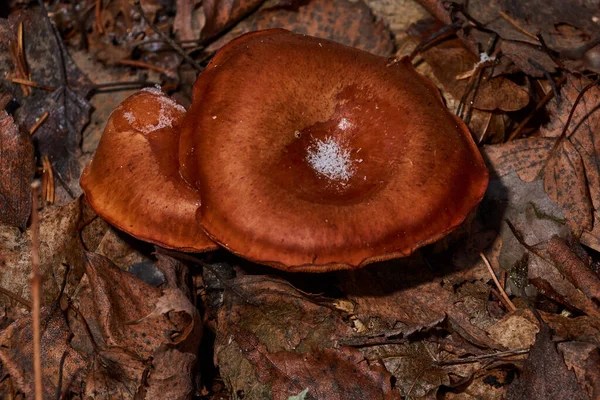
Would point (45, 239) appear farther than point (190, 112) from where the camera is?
Yes

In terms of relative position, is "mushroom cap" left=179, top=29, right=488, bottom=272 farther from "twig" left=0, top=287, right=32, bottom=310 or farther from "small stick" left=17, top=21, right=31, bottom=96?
"small stick" left=17, top=21, right=31, bottom=96

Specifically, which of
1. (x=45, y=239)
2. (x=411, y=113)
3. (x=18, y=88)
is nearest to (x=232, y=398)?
(x=45, y=239)

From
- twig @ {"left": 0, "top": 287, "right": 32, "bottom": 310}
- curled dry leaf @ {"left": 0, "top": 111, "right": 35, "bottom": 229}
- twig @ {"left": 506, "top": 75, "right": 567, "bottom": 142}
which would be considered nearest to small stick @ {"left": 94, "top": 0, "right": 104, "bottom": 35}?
curled dry leaf @ {"left": 0, "top": 111, "right": 35, "bottom": 229}

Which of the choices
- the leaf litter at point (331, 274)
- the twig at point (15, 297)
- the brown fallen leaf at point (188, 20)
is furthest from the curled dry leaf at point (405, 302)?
the brown fallen leaf at point (188, 20)

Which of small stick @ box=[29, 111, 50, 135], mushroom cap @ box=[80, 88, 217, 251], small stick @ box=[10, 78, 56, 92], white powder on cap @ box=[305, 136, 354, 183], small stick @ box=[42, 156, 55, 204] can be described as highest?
white powder on cap @ box=[305, 136, 354, 183]

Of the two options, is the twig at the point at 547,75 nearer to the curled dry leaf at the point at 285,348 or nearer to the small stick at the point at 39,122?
the curled dry leaf at the point at 285,348

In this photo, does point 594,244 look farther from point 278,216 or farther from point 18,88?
point 18,88

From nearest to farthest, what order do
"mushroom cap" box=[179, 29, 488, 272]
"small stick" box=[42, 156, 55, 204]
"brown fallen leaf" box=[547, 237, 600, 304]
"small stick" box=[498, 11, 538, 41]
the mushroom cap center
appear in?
"mushroom cap" box=[179, 29, 488, 272] → the mushroom cap center → "brown fallen leaf" box=[547, 237, 600, 304] → "small stick" box=[42, 156, 55, 204] → "small stick" box=[498, 11, 538, 41]
